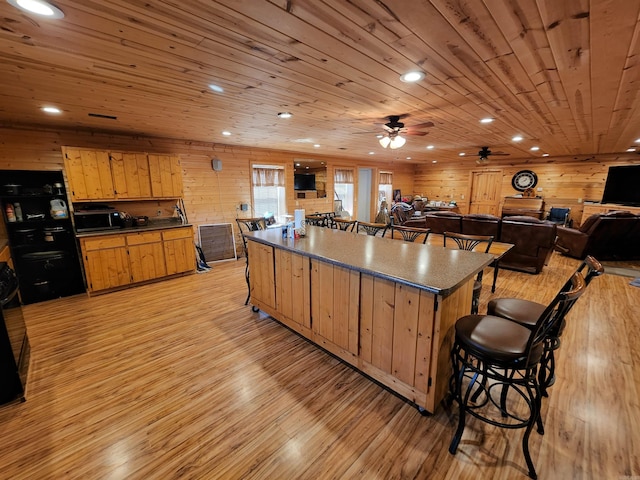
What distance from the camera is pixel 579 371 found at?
226cm

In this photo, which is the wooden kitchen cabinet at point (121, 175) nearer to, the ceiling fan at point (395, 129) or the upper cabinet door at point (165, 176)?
the upper cabinet door at point (165, 176)

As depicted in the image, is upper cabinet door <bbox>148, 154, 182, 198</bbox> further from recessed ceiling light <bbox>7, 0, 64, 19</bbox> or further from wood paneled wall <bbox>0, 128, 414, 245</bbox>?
recessed ceiling light <bbox>7, 0, 64, 19</bbox>

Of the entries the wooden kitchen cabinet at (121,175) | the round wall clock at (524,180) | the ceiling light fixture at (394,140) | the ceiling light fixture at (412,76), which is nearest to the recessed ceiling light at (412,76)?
the ceiling light fixture at (412,76)

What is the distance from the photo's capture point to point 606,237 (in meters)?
5.31

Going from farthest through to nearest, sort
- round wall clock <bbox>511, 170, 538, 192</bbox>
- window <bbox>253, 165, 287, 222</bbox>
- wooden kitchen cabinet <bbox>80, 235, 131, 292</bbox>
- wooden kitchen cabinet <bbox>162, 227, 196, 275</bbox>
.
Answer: round wall clock <bbox>511, 170, 538, 192</bbox> < window <bbox>253, 165, 287, 222</bbox> < wooden kitchen cabinet <bbox>162, 227, 196, 275</bbox> < wooden kitchen cabinet <bbox>80, 235, 131, 292</bbox>

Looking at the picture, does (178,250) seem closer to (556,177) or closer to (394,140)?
(394,140)

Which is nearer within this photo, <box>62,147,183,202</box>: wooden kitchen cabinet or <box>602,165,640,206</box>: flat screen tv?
<box>62,147,183,202</box>: wooden kitchen cabinet

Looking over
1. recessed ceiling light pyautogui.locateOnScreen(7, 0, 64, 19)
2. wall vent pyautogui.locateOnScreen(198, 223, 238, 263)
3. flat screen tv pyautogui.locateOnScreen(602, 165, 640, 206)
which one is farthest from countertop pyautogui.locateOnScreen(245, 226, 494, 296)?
flat screen tv pyautogui.locateOnScreen(602, 165, 640, 206)

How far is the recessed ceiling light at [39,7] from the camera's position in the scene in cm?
118

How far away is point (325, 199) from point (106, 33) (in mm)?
6321

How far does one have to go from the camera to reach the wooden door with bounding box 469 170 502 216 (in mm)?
9227

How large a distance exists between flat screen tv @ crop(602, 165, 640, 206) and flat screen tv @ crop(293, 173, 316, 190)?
784cm

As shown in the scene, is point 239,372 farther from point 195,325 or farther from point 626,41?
point 626,41

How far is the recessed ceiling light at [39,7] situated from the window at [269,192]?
469 centimetres
